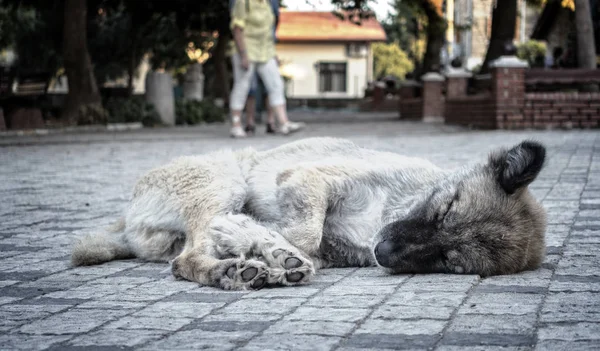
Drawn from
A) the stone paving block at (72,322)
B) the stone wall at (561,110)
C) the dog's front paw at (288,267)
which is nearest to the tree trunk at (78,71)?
the stone wall at (561,110)

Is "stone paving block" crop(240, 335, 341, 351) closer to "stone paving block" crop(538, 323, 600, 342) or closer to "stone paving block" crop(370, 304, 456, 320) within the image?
"stone paving block" crop(370, 304, 456, 320)

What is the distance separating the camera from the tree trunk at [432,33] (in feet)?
108

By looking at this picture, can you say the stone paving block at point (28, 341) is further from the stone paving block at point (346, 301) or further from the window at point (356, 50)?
the window at point (356, 50)

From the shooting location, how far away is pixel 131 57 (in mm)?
32594

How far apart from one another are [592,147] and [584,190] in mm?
5925

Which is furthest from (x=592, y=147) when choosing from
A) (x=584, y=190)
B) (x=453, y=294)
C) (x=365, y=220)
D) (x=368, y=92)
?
(x=368, y=92)

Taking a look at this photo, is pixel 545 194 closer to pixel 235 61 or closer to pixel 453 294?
pixel 453 294

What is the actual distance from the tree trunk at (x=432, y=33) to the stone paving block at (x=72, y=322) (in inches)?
1120

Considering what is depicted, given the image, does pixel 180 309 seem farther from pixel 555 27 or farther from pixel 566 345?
pixel 555 27

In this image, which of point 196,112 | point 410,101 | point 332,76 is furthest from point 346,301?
point 332,76

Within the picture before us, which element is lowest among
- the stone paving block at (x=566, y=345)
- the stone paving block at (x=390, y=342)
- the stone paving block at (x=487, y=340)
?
the stone paving block at (x=390, y=342)

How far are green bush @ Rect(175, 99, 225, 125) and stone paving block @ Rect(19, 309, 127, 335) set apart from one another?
24.5 m

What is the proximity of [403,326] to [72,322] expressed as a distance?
4.22 feet

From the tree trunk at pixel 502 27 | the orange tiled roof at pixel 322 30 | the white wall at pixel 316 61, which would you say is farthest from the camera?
the white wall at pixel 316 61
